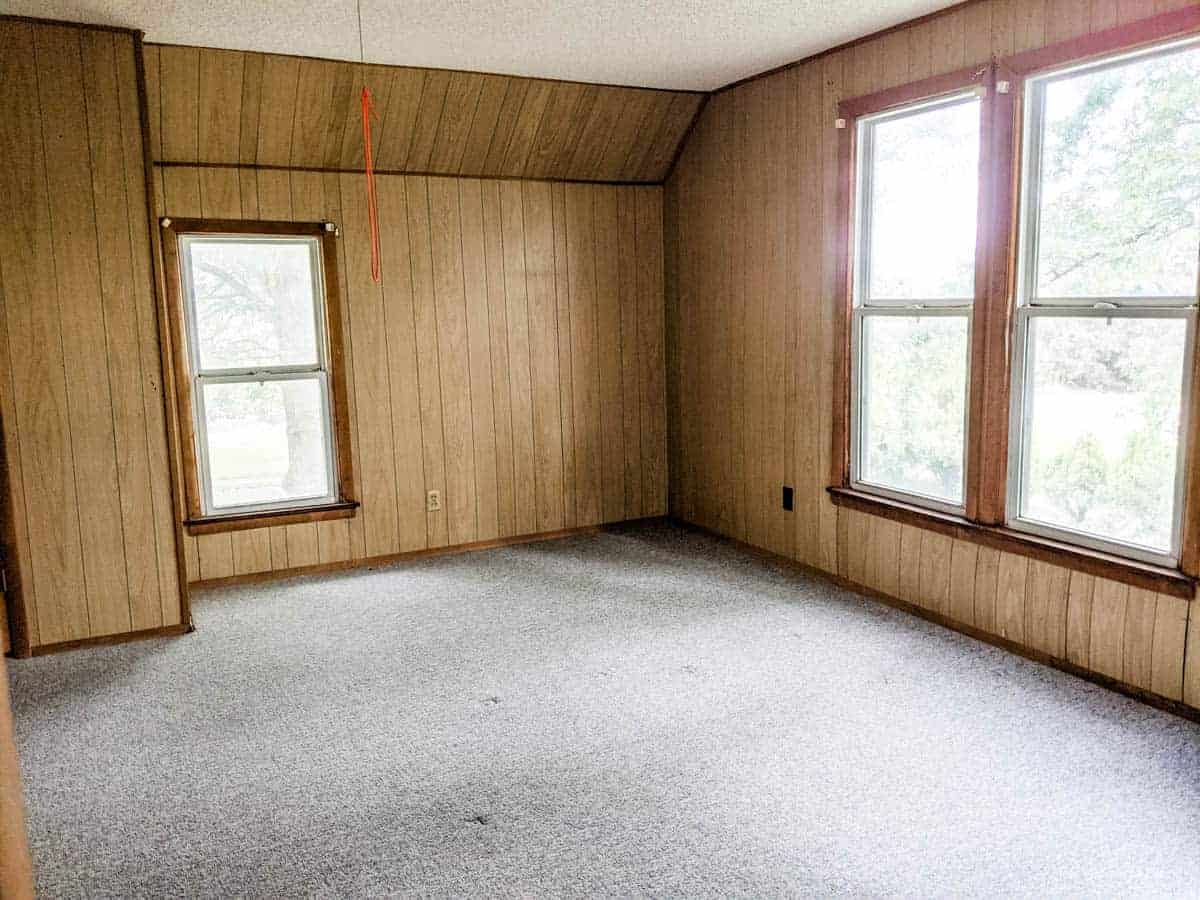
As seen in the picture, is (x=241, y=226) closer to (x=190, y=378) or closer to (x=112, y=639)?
(x=190, y=378)

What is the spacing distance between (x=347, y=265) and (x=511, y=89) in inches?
46.6

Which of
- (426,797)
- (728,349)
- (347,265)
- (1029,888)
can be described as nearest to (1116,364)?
(1029,888)

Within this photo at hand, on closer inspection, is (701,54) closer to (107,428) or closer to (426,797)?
(107,428)

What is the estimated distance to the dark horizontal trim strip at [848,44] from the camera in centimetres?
343

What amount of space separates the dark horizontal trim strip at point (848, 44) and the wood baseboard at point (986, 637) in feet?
7.64

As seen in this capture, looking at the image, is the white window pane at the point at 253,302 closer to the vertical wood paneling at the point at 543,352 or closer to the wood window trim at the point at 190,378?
the wood window trim at the point at 190,378

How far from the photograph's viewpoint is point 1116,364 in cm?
300

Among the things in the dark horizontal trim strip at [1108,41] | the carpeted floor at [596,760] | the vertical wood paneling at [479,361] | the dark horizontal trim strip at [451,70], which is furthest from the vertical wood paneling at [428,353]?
the dark horizontal trim strip at [1108,41]

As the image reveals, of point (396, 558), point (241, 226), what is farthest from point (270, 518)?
point (241, 226)

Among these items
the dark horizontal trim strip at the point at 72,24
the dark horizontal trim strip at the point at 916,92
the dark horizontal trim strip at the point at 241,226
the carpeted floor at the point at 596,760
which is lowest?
the carpeted floor at the point at 596,760

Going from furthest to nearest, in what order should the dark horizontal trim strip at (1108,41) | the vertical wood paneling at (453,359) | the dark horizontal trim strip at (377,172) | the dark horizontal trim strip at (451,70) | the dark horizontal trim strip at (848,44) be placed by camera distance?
1. the vertical wood paneling at (453,359)
2. the dark horizontal trim strip at (377,172)
3. the dark horizontal trim strip at (451,70)
4. the dark horizontal trim strip at (848,44)
5. the dark horizontal trim strip at (1108,41)

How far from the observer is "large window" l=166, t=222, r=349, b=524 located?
4395mm

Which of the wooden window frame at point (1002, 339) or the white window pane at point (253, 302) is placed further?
the white window pane at point (253, 302)

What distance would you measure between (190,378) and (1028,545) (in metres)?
3.73
